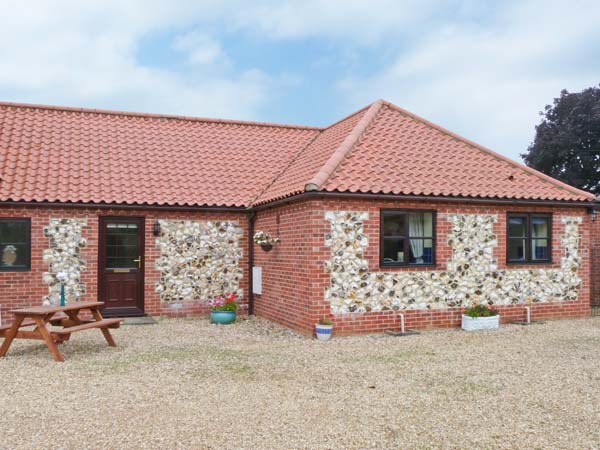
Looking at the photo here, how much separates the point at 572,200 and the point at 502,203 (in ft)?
6.11

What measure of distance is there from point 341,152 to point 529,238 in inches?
182

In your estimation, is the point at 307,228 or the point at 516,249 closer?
the point at 307,228

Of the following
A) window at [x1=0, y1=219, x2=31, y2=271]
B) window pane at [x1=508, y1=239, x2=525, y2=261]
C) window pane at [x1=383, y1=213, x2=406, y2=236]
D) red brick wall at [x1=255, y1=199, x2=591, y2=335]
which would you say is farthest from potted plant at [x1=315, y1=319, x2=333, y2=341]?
window at [x1=0, y1=219, x2=31, y2=271]

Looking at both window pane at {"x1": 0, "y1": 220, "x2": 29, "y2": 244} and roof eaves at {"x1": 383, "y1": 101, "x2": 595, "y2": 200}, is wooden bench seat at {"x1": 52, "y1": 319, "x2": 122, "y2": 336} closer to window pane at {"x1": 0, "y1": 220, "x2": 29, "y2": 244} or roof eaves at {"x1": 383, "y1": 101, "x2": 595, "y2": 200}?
window pane at {"x1": 0, "y1": 220, "x2": 29, "y2": 244}

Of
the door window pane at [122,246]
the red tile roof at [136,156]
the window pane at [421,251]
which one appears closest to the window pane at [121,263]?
the door window pane at [122,246]

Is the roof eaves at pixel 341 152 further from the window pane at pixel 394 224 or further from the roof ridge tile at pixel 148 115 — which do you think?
the roof ridge tile at pixel 148 115

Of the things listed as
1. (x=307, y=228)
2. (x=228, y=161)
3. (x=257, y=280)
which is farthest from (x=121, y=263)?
(x=307, y=228)

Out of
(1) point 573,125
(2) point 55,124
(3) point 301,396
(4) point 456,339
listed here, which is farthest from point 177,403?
(1) point 573,125

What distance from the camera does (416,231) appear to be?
11.5 metres

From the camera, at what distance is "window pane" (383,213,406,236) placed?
36.6 feet

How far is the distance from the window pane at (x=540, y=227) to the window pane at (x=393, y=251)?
348 cm

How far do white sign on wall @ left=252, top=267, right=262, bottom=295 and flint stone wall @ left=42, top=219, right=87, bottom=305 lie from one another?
12.4ft

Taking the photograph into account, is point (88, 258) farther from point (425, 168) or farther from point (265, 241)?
point (425, 168)

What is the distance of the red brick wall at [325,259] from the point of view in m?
10.4
